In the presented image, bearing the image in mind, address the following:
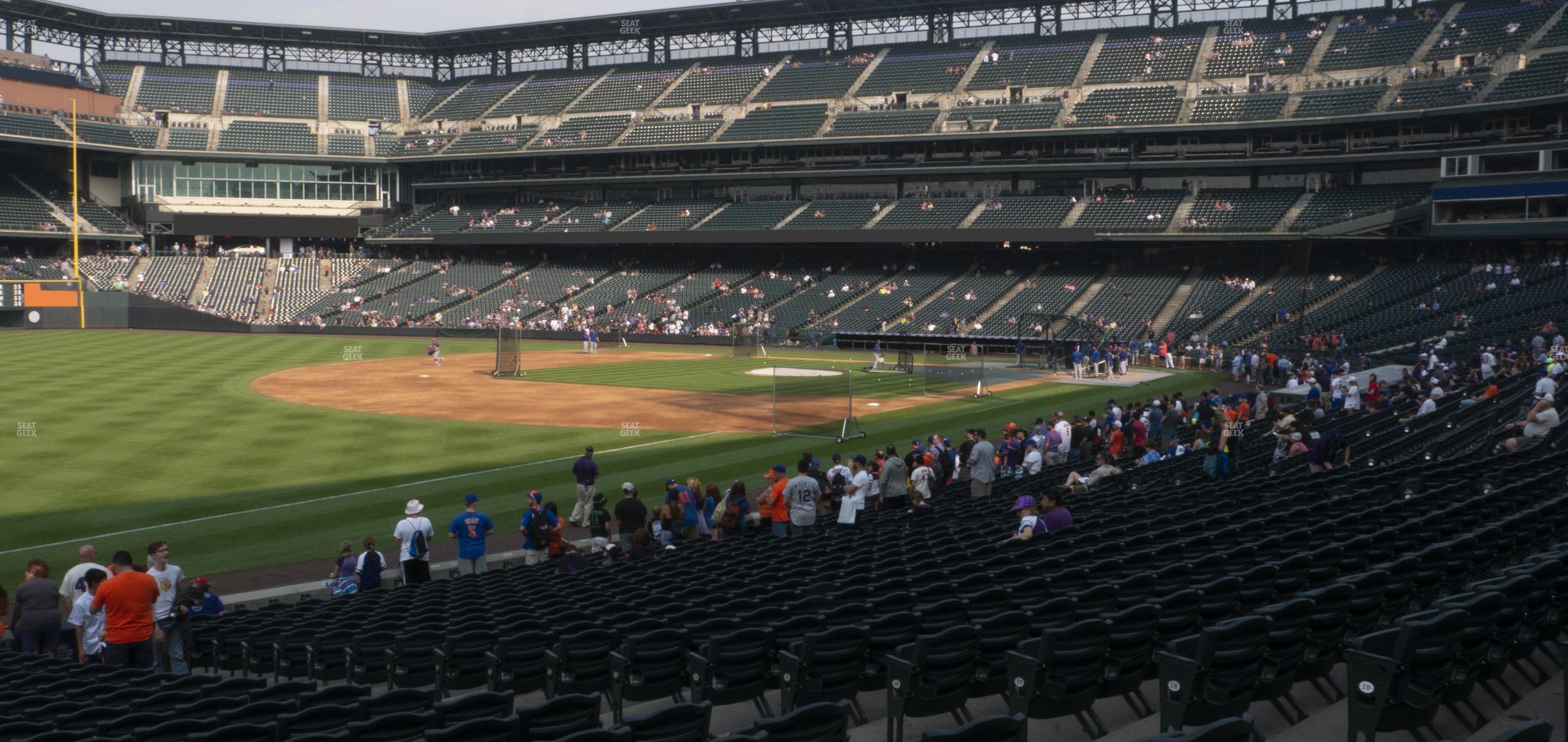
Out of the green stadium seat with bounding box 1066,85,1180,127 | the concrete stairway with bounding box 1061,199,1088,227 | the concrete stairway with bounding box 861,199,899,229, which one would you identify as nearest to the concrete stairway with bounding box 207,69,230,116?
the concrete stairway with bounding box 861,199,899,229

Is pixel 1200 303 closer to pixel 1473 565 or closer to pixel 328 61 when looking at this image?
pixel 1473 565

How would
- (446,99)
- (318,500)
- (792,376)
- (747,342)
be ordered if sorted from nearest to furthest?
(318,500) < (792,376) < (747,342) < (446,99)

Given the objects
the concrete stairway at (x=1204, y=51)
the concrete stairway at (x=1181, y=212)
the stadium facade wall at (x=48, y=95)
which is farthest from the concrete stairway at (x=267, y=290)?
the concrete stairway at (x=1204, y=51)

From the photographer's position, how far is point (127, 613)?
11.8m

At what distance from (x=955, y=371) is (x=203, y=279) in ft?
187

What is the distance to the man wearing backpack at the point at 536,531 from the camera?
18.1 metres

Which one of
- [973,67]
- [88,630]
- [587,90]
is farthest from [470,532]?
[587,90]

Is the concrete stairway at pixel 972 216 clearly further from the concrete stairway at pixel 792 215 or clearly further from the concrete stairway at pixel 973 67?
the concrete stairway at pixel 792 215

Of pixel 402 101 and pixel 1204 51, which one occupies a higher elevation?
pixel 402 101

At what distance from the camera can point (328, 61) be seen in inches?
3871

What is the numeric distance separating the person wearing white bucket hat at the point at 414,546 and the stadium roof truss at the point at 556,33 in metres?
69.4

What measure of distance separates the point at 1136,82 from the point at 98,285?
6716cm

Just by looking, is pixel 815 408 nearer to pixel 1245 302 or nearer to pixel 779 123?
pixel 1245 302

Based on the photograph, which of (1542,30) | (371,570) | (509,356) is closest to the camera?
(371,570)
